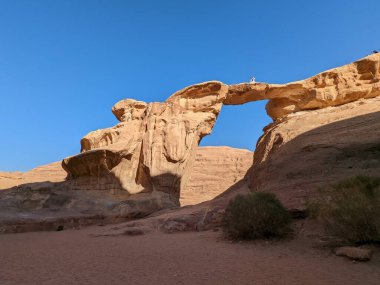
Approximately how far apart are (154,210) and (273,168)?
6.19 metres

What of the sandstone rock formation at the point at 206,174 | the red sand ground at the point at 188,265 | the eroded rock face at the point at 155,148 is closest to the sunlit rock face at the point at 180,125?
the eroded rock face at the point at 155,148

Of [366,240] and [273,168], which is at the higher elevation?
[273,168]

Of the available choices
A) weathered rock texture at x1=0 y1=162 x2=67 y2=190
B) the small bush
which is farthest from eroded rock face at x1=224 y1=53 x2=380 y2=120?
weathered rock texture at x1=0 y1=162 x2=67 y2=190

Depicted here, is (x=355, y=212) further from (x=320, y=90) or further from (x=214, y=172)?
(x=214, y=172)

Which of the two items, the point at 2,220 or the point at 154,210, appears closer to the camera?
the point at 2,220

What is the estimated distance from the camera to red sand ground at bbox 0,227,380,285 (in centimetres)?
403

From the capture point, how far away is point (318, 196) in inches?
316

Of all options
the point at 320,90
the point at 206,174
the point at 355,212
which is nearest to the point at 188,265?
the point at 355,212

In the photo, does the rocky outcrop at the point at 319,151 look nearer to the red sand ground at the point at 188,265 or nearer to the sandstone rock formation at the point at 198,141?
→ the sandstone rock formation at the point at 198,141

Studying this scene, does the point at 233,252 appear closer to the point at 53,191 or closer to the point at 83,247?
the point at 83,247

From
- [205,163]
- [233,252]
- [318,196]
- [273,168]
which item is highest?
[205,163]

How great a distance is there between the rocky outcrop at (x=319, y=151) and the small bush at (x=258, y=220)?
1.10 m

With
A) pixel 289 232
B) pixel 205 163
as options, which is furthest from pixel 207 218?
pixel 205 163

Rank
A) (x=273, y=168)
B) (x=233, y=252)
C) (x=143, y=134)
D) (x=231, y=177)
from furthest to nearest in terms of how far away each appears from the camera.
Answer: (x=231, y=177) < (x=143, y=134) < (x=273, y=168) < (x=233, y=252)
